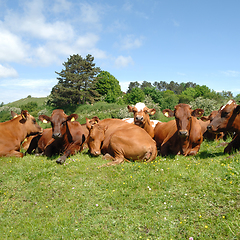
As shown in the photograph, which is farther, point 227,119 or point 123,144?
point 123,144

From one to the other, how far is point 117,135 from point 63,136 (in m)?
2.28

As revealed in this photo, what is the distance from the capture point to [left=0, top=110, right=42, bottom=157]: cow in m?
7.47

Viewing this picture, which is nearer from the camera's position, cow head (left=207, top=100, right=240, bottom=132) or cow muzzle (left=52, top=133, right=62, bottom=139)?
cow head (left=207, top=100, right=240, bottom=132)

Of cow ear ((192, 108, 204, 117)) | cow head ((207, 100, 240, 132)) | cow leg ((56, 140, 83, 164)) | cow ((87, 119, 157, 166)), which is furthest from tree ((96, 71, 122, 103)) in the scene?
cow head ((207, 100, 240, 132))

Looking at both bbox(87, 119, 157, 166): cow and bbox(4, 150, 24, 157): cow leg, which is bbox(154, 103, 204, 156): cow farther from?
bbox(4, 150, 24, 157): cow leg

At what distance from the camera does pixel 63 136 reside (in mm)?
7879

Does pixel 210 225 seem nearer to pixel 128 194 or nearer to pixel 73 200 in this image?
pixel 128 194

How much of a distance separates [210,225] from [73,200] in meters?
3.06

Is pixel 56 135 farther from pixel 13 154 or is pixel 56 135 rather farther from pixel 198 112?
pixel 198 112

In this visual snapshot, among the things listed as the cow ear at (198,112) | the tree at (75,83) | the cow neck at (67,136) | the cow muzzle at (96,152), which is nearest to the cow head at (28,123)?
the cow neck at (67,136)

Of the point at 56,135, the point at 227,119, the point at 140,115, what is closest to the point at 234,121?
the point at 227,119

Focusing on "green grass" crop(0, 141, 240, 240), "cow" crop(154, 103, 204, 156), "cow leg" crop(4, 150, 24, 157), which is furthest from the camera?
"cow leg" crop(4, 150, 24, 157)

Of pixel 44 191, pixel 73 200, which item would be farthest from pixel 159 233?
pixel 44 191

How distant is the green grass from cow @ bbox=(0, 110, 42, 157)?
3.20 ft
